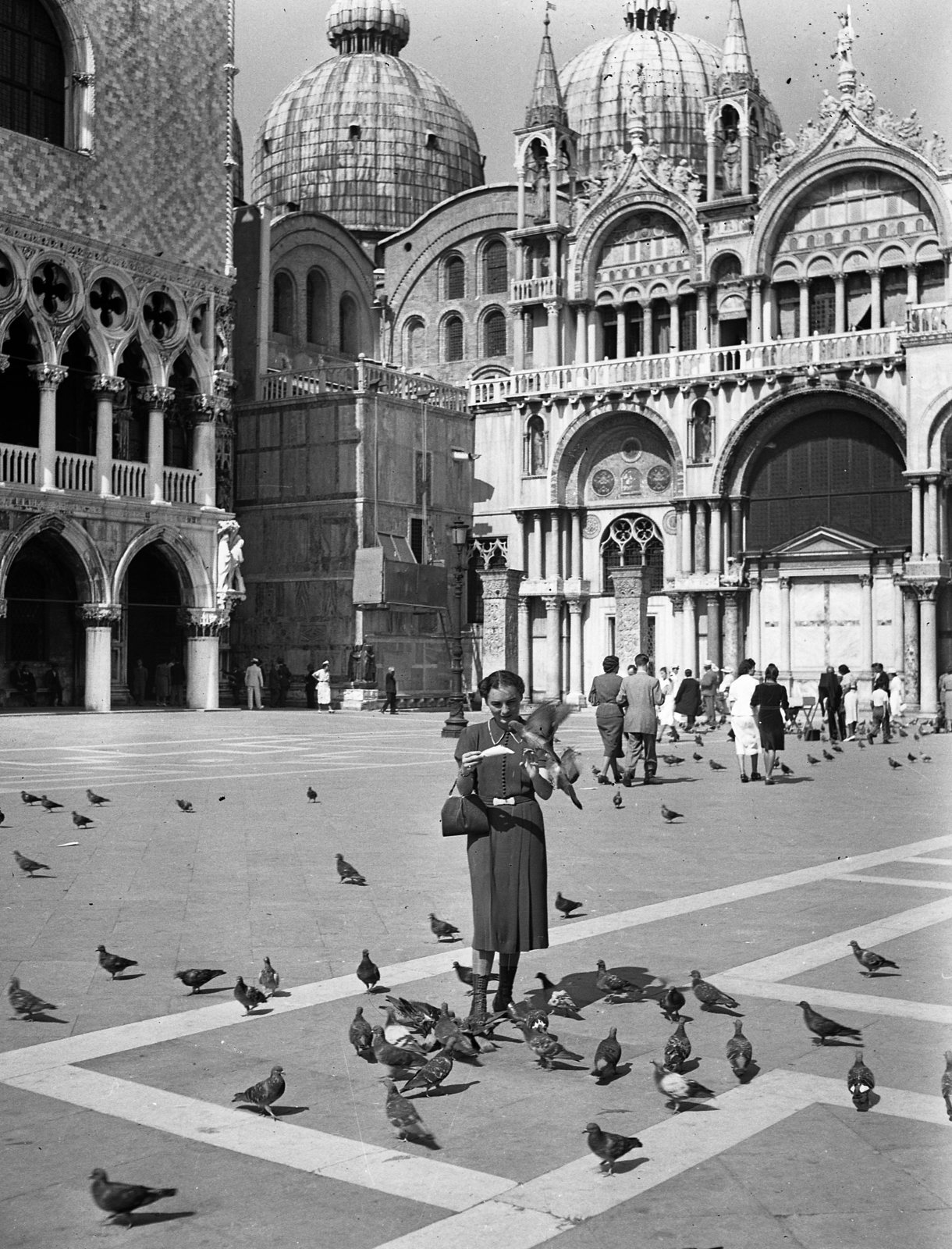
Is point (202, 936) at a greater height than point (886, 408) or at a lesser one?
lesser

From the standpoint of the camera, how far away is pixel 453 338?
4969 centimetres

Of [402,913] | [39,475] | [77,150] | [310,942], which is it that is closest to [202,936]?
[310,942]

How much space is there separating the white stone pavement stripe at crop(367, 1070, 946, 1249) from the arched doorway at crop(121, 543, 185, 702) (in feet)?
108

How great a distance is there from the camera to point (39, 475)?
107 feet

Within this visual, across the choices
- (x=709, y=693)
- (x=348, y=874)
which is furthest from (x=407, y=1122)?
(x=709, y=693)

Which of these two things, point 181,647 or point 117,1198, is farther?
point 181,647

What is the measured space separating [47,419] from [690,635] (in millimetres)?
15731

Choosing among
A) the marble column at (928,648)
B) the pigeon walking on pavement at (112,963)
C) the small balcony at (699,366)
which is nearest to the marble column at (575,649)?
the small balcony at (699,366)

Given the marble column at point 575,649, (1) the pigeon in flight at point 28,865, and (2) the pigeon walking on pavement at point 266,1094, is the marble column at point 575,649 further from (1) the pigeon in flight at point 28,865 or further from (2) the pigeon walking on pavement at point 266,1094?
(2) the pigeon walking on pavement at point 266,1094

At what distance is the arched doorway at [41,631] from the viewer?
114ft

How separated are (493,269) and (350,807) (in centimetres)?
3688

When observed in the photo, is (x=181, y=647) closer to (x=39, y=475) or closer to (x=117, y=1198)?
(x=39, y=475)

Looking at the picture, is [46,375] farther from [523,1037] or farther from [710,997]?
[710,997]

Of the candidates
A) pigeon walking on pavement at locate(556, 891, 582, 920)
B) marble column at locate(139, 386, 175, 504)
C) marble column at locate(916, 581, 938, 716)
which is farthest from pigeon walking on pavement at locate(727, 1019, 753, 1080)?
marble column at locate(139, 386, 175, 504)
